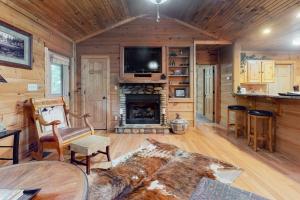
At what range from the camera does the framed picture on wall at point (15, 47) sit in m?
2.91

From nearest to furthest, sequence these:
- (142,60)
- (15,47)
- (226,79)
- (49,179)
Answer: (49,179)
(15,47)
(142,60)
(226,79)

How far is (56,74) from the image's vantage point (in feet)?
16.8

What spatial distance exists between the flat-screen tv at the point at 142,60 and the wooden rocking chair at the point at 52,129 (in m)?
2.33

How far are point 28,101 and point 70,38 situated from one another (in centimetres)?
251

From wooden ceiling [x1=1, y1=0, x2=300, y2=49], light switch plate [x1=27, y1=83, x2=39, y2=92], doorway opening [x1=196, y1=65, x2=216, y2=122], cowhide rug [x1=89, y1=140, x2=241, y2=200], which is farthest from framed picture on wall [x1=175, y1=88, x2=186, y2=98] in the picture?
light switch plate [x1=27, y1=83, x2=39, y2=92]

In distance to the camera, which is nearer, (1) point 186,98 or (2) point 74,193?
(2) point 74,193

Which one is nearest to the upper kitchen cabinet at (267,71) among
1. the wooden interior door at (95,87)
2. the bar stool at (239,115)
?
the bar stool at (239,115)

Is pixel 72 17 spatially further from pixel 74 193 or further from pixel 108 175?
pixel 74 193

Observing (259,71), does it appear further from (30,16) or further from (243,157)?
(30,16)

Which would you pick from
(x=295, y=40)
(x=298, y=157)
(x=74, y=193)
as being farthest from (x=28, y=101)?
(x=295, y=40)

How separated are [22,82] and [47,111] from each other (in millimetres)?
614

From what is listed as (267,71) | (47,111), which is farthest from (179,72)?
(47,111)

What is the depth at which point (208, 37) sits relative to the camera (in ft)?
19.1

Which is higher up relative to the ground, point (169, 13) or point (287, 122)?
point (169, 13)
